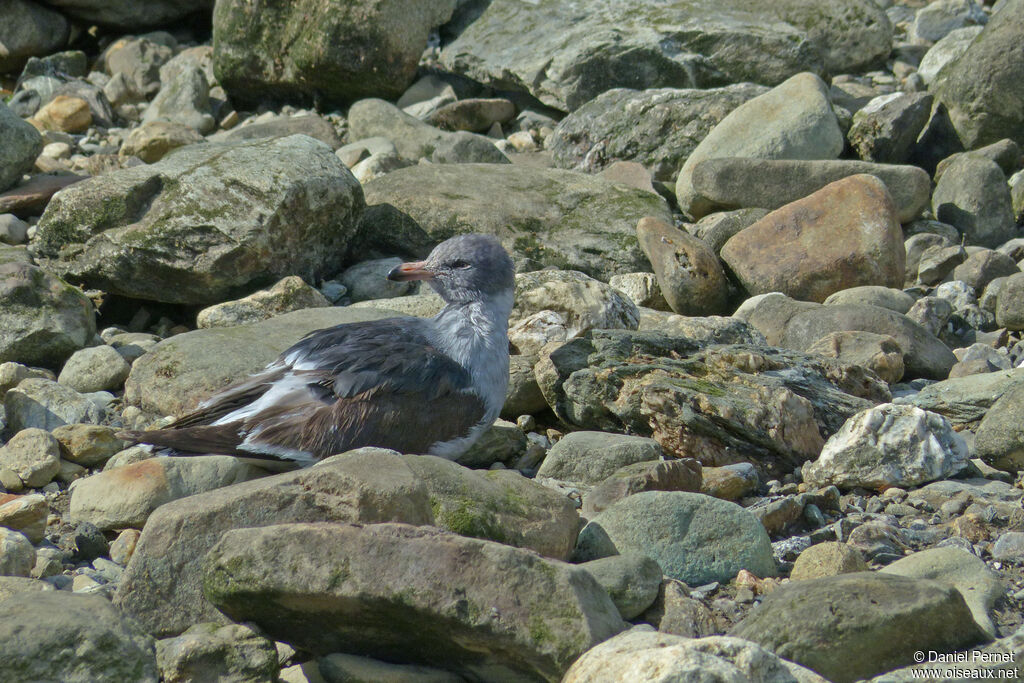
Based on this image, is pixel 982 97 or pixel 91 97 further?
pixel 91 97

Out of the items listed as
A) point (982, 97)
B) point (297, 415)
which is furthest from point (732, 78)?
point (297, 415)

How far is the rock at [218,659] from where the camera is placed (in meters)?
3.30

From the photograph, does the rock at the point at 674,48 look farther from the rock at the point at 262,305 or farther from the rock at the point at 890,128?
the rock at the point at 262,305

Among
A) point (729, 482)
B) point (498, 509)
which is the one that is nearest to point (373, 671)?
point (498, 509)

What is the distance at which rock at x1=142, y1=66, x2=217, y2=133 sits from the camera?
1235cm

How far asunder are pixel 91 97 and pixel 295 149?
5560 mm

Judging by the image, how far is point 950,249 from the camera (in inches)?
330

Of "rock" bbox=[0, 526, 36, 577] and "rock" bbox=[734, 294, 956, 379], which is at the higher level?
"rock" bbox=[0, 526, 36, 577]

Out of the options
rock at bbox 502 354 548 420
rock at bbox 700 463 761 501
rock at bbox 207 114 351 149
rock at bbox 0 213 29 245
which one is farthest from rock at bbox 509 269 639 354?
rock at bbox 207 114 351 149

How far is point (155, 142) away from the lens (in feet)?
36.0

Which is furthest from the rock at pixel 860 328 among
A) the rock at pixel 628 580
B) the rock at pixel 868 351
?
the rock at pixel 628 580

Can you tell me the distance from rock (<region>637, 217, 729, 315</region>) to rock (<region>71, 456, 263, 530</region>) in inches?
156

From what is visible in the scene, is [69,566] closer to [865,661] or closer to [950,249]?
[865,661]

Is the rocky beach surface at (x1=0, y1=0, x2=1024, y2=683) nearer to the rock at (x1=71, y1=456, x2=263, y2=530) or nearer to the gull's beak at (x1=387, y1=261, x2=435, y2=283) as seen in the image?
the rock at (x1=71, y1=456, x2=263, y2=530)
